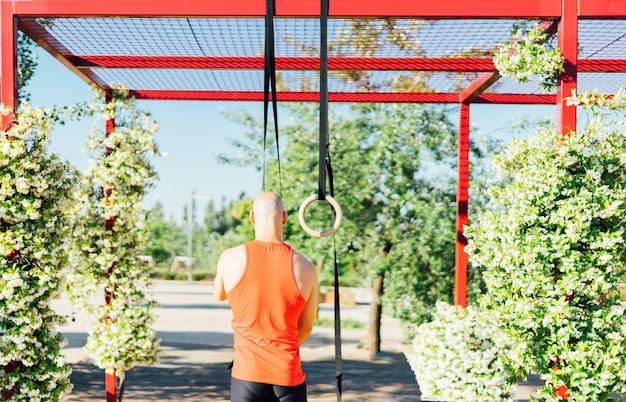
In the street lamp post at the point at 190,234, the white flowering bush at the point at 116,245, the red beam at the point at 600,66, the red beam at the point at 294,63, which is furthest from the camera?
the street lamp post at the point at 190,234

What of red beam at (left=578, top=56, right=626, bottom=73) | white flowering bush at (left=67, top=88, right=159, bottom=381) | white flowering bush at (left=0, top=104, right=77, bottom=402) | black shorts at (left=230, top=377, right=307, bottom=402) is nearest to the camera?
black shorts at (left=230, top=377, right=307, bottom=402)

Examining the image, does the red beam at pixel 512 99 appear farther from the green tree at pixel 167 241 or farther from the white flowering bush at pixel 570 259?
the green tree at pixel 167 241

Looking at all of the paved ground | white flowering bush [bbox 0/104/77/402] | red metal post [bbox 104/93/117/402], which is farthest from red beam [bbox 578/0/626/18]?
red metal post [bbox 104/93/117/402]

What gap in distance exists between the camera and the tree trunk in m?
10.4

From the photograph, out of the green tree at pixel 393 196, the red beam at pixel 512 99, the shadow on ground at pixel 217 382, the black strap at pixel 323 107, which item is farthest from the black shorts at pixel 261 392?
the green tree at pixel 393 196

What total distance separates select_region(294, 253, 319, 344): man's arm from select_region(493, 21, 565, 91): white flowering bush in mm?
2251

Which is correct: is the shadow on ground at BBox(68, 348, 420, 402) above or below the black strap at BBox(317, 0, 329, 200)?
below

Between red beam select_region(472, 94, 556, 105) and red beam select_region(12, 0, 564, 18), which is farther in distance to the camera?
red beam select_region(472, 94, 556, 105)

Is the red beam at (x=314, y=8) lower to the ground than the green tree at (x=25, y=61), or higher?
lower

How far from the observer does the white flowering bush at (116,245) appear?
6289 mm

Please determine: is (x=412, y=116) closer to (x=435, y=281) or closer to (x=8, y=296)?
(x=435, y=281)

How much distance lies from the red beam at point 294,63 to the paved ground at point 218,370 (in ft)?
7.22

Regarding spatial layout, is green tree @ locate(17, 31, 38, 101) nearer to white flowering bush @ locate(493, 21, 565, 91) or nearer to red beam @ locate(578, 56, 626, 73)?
white flowering bush @ locate(493, 21, 565, 91)

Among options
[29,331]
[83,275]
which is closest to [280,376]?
[29,331]
